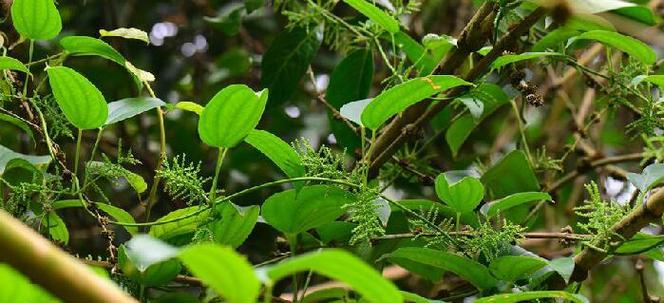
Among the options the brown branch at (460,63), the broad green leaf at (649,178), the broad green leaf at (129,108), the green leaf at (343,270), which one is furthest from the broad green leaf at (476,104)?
the green leaf at (343,270)

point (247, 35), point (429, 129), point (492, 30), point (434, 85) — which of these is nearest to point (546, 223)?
point (429, 129)

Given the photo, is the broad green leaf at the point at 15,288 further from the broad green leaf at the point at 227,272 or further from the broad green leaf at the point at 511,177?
the broad green leaf at the point at 511,177

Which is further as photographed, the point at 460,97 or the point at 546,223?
the point at 546,223

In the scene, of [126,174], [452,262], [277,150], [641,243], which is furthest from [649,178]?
[126,174]

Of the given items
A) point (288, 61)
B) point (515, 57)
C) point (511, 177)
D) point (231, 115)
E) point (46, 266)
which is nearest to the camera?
point (46, 266)

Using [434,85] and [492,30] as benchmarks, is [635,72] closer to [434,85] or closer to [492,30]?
[492,30]

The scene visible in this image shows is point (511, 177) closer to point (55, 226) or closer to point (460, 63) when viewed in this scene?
point (460, 63)
